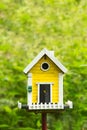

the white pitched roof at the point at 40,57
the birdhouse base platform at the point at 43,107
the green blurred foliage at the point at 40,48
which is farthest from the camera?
the green blurred foliage at the point at 40,48

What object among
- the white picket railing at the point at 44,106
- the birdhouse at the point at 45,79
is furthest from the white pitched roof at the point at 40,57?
the white picket railing at the point at 44,106

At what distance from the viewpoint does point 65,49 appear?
784 centimetres

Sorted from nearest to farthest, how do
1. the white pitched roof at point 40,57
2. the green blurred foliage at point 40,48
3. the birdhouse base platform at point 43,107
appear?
the birdhouse base platform at point 43,107
the white pitched roof at point 40,57
the green blurred foliage at point 40,48

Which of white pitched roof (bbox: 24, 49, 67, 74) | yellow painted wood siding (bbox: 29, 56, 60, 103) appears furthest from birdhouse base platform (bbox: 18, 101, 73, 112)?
white pitched roof (bbox: 24, 49, 67, 74)

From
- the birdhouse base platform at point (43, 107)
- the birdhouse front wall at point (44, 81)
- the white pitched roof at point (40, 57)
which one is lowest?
the birdhouse base platform at point (43, 107)

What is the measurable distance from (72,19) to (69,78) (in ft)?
11.5

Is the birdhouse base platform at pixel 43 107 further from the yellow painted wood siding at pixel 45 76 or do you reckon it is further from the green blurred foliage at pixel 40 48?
the green blurred foliage at pixel 40 48

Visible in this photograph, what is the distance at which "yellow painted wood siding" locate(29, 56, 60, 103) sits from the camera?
4.02 m

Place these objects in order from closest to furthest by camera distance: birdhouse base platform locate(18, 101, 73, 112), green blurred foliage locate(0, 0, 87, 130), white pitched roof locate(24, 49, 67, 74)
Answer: birdhouse base platform locate(18, 101, 73, 112), white pitched roof locate(24, 49, 67, 74), green blurred foliage locate(0, 0, 87, 130)

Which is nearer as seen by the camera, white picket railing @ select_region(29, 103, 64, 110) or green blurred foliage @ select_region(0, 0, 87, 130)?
white picket railing @ select_region(29, 103, 64, 110)

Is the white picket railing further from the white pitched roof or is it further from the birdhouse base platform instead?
the white pitched roof

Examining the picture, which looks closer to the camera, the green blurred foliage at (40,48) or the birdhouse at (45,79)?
the birdhouse at (45,79)

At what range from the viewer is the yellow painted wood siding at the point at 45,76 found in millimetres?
4016

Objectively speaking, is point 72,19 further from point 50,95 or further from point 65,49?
point 50,95
